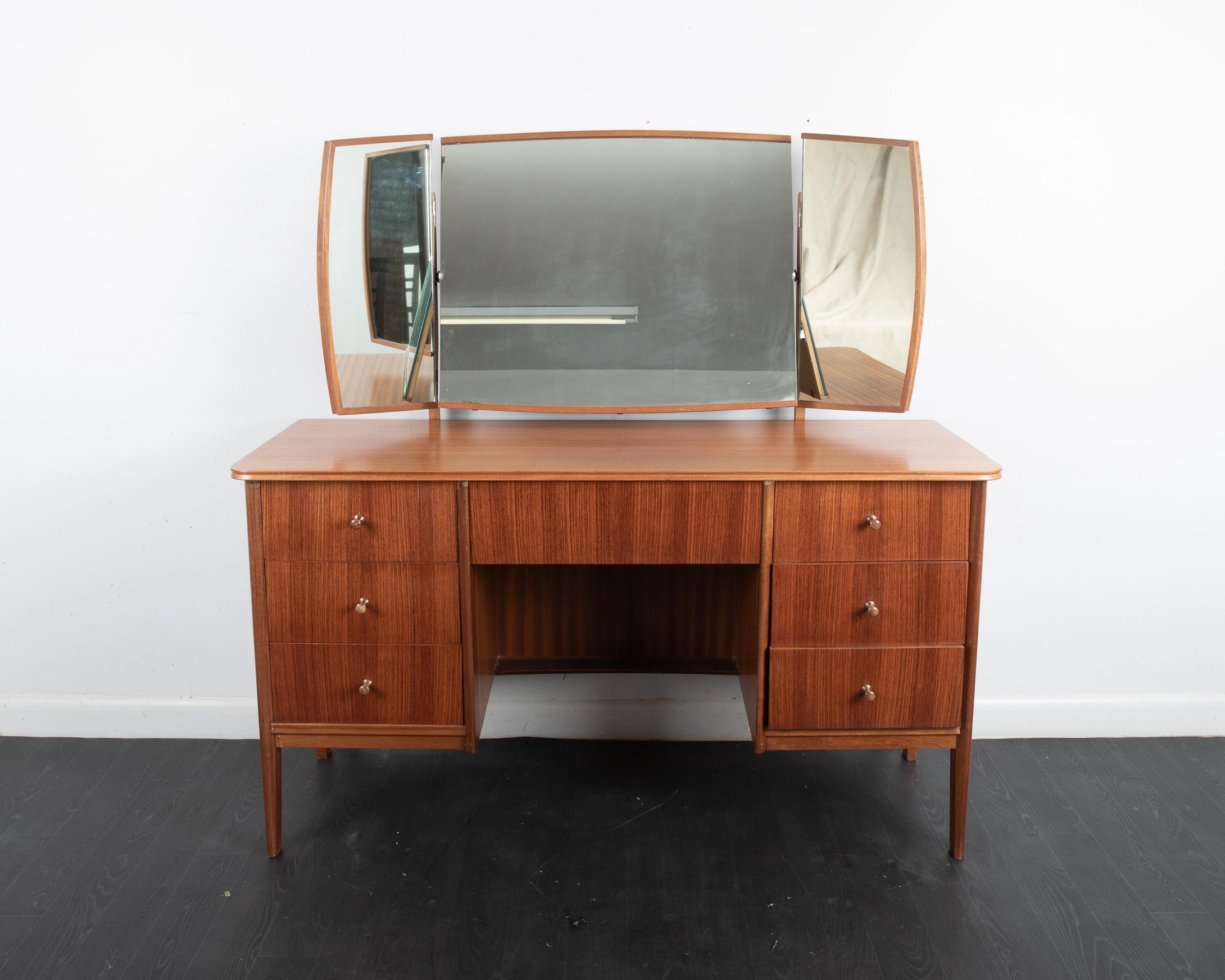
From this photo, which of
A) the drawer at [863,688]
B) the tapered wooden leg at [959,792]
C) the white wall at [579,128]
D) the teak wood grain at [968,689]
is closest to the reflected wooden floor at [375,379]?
the white wall at [579,128]

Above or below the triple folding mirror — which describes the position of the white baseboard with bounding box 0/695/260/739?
below

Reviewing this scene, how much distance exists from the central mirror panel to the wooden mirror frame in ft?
0.42

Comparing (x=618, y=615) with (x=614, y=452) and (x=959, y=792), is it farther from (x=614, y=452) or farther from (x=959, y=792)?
(x=959, y=792)

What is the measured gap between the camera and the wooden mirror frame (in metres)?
1.92

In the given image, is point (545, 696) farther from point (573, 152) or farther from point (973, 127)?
point (973, 127)

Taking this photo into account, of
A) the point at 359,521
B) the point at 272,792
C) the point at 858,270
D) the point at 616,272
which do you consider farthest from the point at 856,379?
the point at 272,792

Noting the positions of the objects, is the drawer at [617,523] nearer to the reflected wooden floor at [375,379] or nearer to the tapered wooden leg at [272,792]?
the reflected wooden floor at [375,379]

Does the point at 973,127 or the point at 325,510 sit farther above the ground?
the point at 973,127

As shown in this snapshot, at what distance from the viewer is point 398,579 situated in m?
1.78

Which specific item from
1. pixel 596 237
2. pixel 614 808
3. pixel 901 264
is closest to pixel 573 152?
pixel 596 237

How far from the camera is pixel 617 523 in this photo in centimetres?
173

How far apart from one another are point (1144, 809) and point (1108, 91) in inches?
60.4

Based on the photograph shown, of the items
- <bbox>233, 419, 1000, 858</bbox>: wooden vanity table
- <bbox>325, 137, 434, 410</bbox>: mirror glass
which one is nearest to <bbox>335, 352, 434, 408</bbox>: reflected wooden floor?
<bbox>325, 137, 434, 410</bbox>: mirror glass

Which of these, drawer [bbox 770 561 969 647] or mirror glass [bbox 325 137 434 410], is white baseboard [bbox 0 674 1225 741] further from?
mirror glass [bbox 325 137 434 410]
